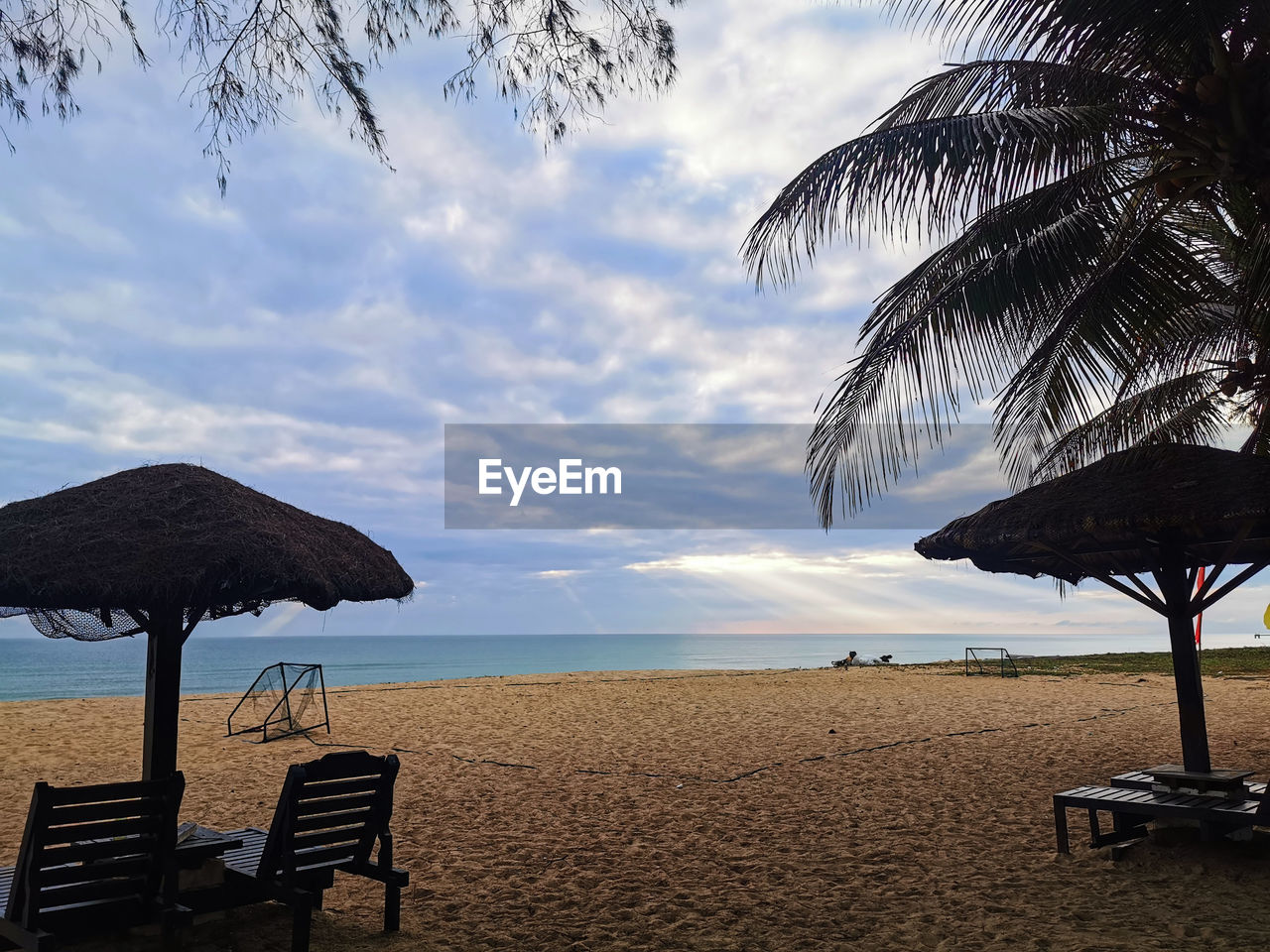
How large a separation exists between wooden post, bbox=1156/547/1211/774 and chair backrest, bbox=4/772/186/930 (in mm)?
A: 5819

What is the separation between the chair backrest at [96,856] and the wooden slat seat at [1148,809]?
14.9 feet

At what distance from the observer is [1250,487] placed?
210 inches

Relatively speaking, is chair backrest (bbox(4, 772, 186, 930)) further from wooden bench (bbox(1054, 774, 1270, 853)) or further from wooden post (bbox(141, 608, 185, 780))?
wooden bench (bbox(1054, 774, 1270, 853))

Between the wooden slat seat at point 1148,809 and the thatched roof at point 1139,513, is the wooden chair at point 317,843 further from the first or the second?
the thatched roof at point 1139,513

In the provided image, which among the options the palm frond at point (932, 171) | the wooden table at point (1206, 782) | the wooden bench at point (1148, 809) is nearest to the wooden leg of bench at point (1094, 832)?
the wooden bench at point (1148, 809)

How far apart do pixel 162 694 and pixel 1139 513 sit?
556 cm

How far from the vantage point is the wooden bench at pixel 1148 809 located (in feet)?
15.5

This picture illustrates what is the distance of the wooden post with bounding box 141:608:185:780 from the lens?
4660mm

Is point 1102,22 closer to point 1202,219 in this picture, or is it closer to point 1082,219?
point 1082,219

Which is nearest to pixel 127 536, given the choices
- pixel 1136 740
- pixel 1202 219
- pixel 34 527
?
pixel 34 527

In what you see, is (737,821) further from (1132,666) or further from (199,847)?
(1132,666)

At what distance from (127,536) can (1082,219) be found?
6.01 m

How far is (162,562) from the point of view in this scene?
4.33m

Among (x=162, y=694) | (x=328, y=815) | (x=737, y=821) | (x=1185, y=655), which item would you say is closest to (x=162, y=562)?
(x=162, y=694)
